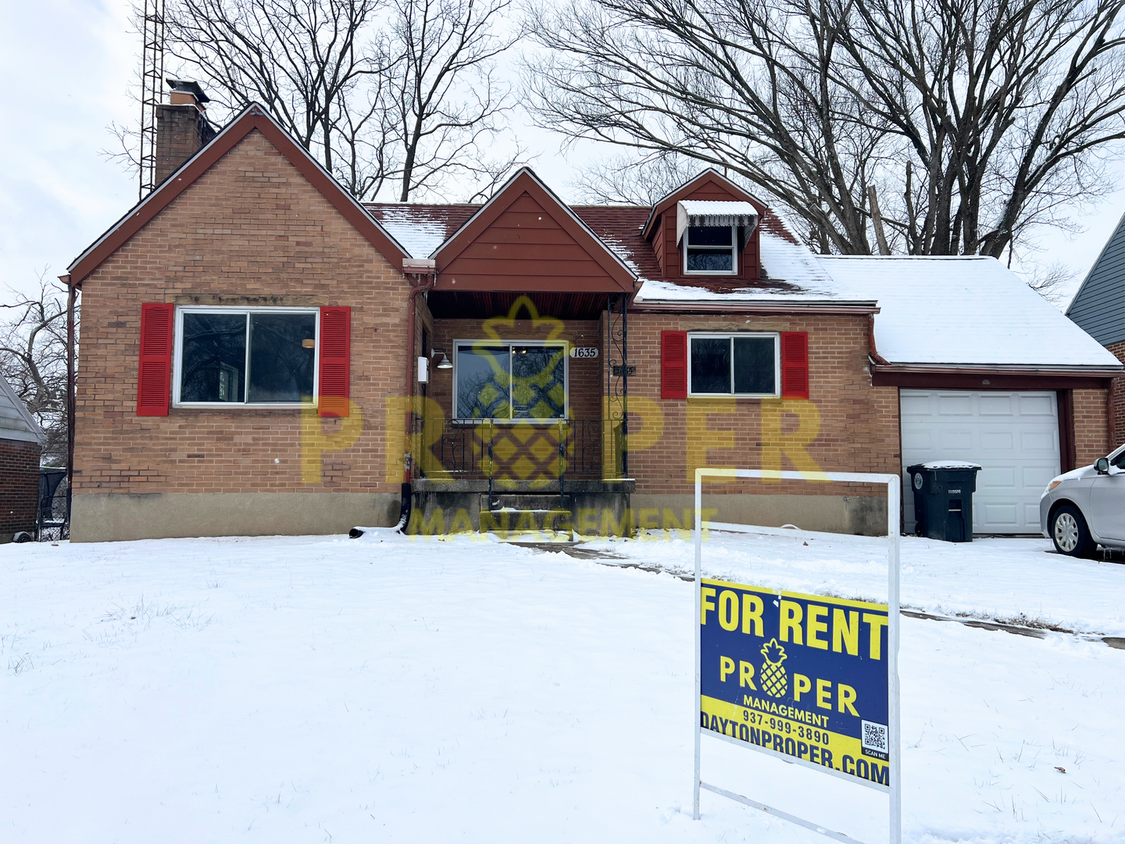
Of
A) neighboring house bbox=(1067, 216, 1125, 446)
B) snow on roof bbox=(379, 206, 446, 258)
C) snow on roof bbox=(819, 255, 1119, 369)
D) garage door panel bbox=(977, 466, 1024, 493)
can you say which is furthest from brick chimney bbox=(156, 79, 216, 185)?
neighboring house bbox=(1067, 216, 1125, 446)

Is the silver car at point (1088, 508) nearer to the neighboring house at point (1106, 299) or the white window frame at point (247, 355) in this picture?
the neighboring house at point (1106, 299)

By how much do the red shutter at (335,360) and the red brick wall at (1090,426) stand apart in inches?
459

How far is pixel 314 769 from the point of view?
2973mm

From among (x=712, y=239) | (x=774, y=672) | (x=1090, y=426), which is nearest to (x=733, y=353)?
(x=712, y=239)

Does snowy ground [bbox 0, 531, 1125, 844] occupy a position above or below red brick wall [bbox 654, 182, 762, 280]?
below

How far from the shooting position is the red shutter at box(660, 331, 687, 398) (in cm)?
1112

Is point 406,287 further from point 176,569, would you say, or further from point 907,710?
point 907,710

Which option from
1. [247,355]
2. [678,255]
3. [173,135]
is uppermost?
[173,135]

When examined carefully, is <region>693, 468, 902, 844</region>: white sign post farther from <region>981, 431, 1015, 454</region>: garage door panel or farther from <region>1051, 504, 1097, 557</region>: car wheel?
<region>981, 431, 1015, 454</region>: garage door panel

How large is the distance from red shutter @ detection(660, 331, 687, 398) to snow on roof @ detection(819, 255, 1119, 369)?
127 inches

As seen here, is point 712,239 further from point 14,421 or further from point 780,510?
point 14,421

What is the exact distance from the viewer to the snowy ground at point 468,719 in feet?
8.73

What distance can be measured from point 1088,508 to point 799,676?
8.72m

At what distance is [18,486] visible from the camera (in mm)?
19484
